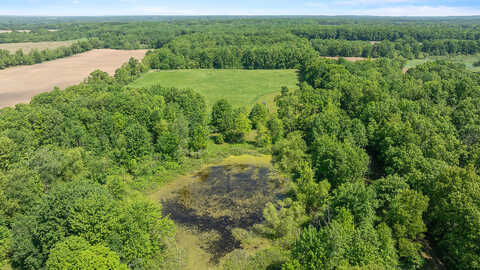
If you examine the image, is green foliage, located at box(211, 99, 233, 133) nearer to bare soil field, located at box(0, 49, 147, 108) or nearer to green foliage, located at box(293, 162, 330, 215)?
green foliage, located at box(293, 162, 330, 215)

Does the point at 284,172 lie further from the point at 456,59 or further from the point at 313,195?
the point at 456,59

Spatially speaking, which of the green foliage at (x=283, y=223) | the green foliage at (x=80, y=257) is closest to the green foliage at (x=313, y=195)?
the green foliage at (x=283, y=223)

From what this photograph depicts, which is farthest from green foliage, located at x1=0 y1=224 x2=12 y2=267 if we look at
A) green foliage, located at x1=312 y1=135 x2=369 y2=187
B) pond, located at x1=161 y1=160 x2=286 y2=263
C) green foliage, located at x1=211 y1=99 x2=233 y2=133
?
green foliage, located at x1=211 y1=99 x2=233 y2=133

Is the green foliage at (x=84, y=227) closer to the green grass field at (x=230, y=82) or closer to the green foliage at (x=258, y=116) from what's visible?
the green foliage at (x=258, y=116)

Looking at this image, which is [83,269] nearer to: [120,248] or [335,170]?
[120,248]

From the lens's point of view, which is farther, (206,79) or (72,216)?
(206,79)

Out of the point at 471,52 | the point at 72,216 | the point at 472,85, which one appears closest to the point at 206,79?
the point at 472,85

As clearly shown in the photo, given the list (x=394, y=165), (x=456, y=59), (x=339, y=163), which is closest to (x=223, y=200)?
(x=339, y=163)
